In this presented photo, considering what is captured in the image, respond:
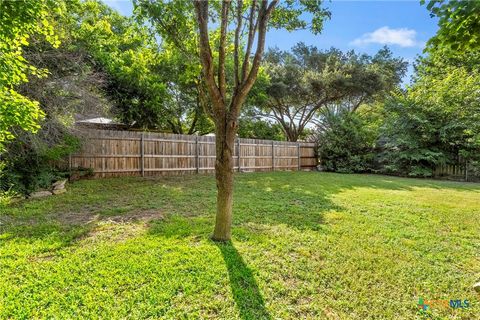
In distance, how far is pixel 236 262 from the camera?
9.11ft

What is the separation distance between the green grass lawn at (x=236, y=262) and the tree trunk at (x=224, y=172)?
20 centimetres

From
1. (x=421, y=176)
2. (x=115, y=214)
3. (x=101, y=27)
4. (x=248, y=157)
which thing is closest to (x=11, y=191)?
(x=115, y=214)

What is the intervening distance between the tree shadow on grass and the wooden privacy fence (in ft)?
20.0

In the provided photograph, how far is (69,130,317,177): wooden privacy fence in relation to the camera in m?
→ 7.83

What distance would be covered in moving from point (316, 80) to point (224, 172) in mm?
13416

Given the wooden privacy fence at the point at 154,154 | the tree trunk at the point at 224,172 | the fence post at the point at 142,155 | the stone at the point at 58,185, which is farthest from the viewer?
the fence post at the point at 142,155

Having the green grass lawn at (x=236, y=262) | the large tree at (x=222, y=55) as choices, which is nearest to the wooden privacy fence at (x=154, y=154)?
the green grass lawn at (x=236, y=262)

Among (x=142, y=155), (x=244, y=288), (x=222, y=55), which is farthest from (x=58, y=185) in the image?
(x=244, y=288)

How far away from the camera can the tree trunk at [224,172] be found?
10.3 feet

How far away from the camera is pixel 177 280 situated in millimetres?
2414

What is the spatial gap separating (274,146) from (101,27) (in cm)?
847

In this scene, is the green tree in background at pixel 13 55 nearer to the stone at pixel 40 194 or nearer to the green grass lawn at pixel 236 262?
the green grass lawn at pixel 236 262

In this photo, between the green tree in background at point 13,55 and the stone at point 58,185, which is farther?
the stone at point 58,185

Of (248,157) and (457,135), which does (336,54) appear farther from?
(248,157)
